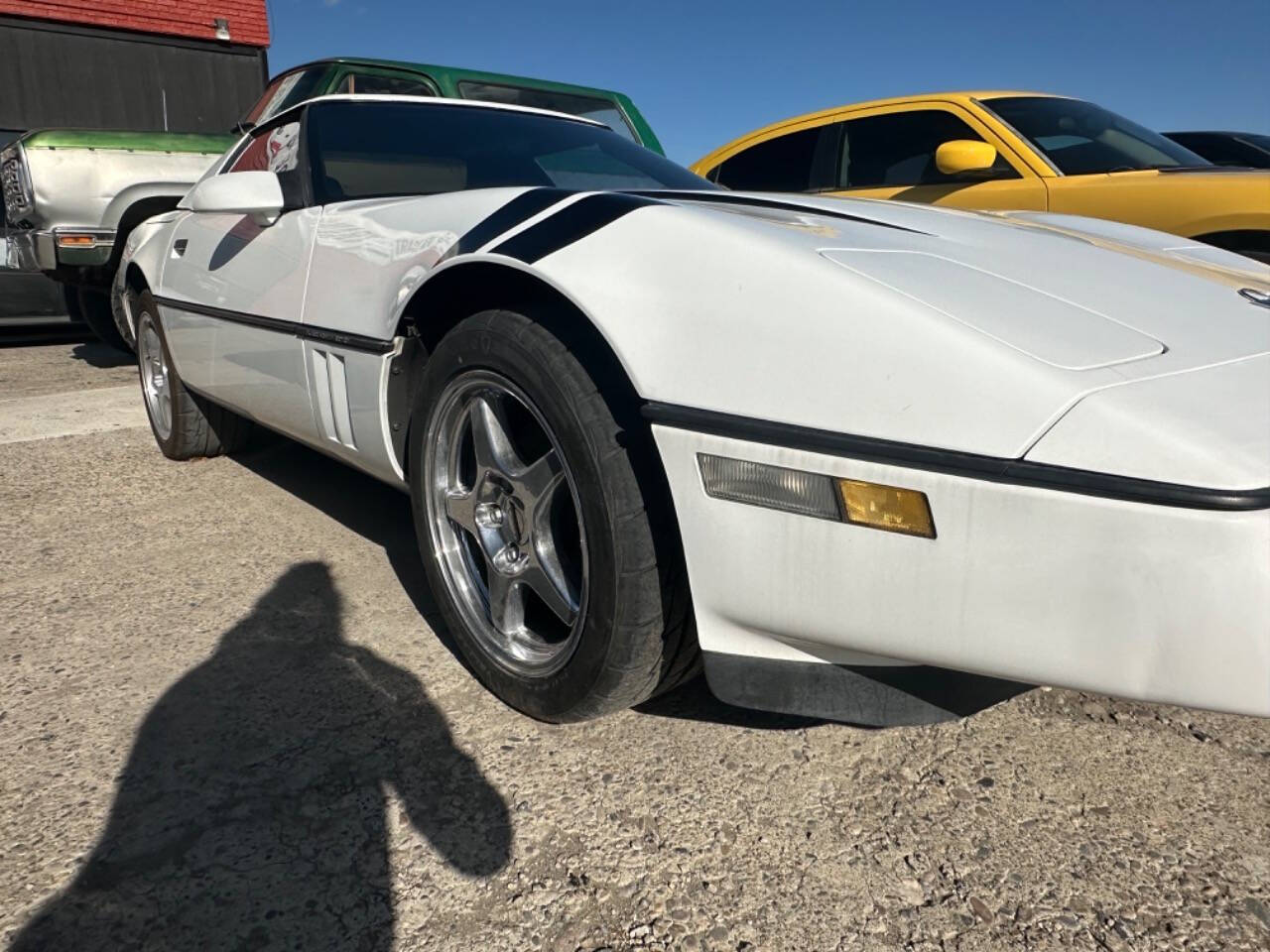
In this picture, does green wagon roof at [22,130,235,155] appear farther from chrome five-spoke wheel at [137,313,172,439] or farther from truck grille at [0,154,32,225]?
chrome five-spoke wheel at [137,313,172,439]

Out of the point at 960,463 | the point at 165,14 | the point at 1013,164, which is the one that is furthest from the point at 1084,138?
the point at 165,14

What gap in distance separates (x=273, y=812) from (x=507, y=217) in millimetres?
1149

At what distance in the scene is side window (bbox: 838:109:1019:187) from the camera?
4.29 meters

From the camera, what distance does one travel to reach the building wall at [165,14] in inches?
484

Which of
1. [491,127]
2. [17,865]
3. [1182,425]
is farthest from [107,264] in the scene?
[1182,425]

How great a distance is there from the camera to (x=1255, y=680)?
111cm

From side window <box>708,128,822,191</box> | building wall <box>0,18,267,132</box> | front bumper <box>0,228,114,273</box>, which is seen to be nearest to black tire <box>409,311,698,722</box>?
side window <box>708,128,822,191</box>

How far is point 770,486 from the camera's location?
1.38 m

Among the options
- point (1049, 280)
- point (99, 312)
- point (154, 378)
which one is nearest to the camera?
point (1049, 280)

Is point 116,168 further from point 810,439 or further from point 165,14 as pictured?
point 165,14

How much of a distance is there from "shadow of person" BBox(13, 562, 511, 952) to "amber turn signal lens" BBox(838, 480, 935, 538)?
772 mm

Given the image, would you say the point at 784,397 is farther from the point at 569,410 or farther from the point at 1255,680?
the point at 1255,680

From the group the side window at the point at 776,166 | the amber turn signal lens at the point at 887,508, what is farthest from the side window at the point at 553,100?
the amber turn signal lens at the point at 887,508

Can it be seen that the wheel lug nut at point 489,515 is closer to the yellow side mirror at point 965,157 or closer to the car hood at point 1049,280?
the car hood at point 1049,280
